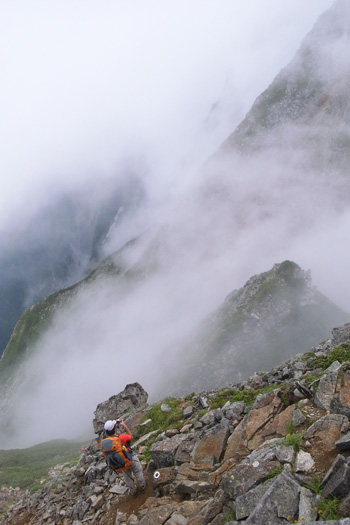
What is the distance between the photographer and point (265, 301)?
12112 cm

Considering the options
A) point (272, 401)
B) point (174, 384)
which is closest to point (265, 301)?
point (174, 384)

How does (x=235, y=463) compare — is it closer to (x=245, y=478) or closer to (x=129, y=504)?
(x=245, y=478)

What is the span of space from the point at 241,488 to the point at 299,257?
642ft

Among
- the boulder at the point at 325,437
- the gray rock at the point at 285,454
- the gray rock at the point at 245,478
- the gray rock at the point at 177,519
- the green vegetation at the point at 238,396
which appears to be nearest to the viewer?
the boulder at the point at 325,437

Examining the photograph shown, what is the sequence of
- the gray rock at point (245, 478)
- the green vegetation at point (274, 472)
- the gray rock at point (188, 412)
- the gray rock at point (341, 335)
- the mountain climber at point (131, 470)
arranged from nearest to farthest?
the green vegetation at point (274, 472) < the gray rock at point (245, 478) < the mountain climber at point (131, 470) < the gray rock at point (188, 412) < the gray rock at point (341, 335)

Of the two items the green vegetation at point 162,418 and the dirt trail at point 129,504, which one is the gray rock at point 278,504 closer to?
the dirt trail at point 129,504

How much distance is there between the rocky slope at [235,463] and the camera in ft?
31.5

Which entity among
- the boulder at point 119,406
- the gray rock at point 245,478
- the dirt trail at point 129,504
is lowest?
the gray rock at point 245,478

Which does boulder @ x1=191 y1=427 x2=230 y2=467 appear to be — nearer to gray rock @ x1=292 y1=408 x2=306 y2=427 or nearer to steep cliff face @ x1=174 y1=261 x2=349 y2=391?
gray rock @ x1=292 y1=408 x2=306 y2=427

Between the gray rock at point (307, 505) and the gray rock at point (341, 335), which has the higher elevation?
the gray rock at point (307, 505)

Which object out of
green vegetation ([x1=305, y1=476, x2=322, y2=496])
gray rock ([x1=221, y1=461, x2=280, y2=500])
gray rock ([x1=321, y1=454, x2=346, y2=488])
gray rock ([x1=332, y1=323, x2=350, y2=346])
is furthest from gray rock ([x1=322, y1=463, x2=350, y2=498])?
gray rock ([x1=332, y1=323, x2=350, y2=346])

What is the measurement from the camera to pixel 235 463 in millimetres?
14031

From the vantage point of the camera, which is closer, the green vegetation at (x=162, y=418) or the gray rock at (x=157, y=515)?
the gray rock at (x=157, y=515)

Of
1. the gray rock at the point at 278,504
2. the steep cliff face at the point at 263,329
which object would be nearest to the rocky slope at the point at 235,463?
the gray rock at the point at 278,504
